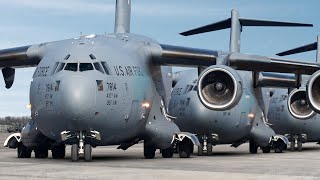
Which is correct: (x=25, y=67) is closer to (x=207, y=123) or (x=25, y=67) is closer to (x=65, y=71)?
(x=65, y=71)

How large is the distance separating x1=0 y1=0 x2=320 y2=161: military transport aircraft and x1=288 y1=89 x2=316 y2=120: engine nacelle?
2892mm

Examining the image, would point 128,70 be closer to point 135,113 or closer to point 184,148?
point 135,113

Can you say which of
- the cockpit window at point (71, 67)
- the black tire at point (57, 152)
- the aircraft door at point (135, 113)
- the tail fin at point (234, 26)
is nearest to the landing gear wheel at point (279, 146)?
the tail fin at point (234, 26)

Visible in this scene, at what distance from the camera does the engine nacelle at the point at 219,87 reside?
60.2ft

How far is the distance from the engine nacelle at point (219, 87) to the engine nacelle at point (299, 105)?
4874 mm

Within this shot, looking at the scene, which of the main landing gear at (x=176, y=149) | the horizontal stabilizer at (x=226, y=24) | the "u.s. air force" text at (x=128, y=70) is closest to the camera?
the "u.s. air force" text at (x=128, y=70)

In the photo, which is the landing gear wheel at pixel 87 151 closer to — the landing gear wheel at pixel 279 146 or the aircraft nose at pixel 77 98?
the aircraft nose at pixel 77 98

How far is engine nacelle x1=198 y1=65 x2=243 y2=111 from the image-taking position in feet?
60.2

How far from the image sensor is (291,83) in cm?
2588

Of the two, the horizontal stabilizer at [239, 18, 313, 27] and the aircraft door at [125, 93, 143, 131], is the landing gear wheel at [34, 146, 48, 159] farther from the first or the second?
the horizontal stabilizer at [239, 18, 313, 27]

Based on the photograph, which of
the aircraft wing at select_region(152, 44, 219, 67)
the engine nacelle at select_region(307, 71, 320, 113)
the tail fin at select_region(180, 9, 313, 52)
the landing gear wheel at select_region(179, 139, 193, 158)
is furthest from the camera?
the tail fin at select_region(180, 9, 313, 52)

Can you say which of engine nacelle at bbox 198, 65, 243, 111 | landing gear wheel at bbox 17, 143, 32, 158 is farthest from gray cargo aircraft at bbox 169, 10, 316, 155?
landing gear wheel at bbox 17, 143, 32, 158

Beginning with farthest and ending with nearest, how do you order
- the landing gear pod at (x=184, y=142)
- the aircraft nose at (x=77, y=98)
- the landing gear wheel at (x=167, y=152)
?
the landing gear wheel at (x=167, y=152) → the landing gear pod at (x=184, y=142) → the aircraft nose at (x=77, y=98)

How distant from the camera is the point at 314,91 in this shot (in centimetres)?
1844
